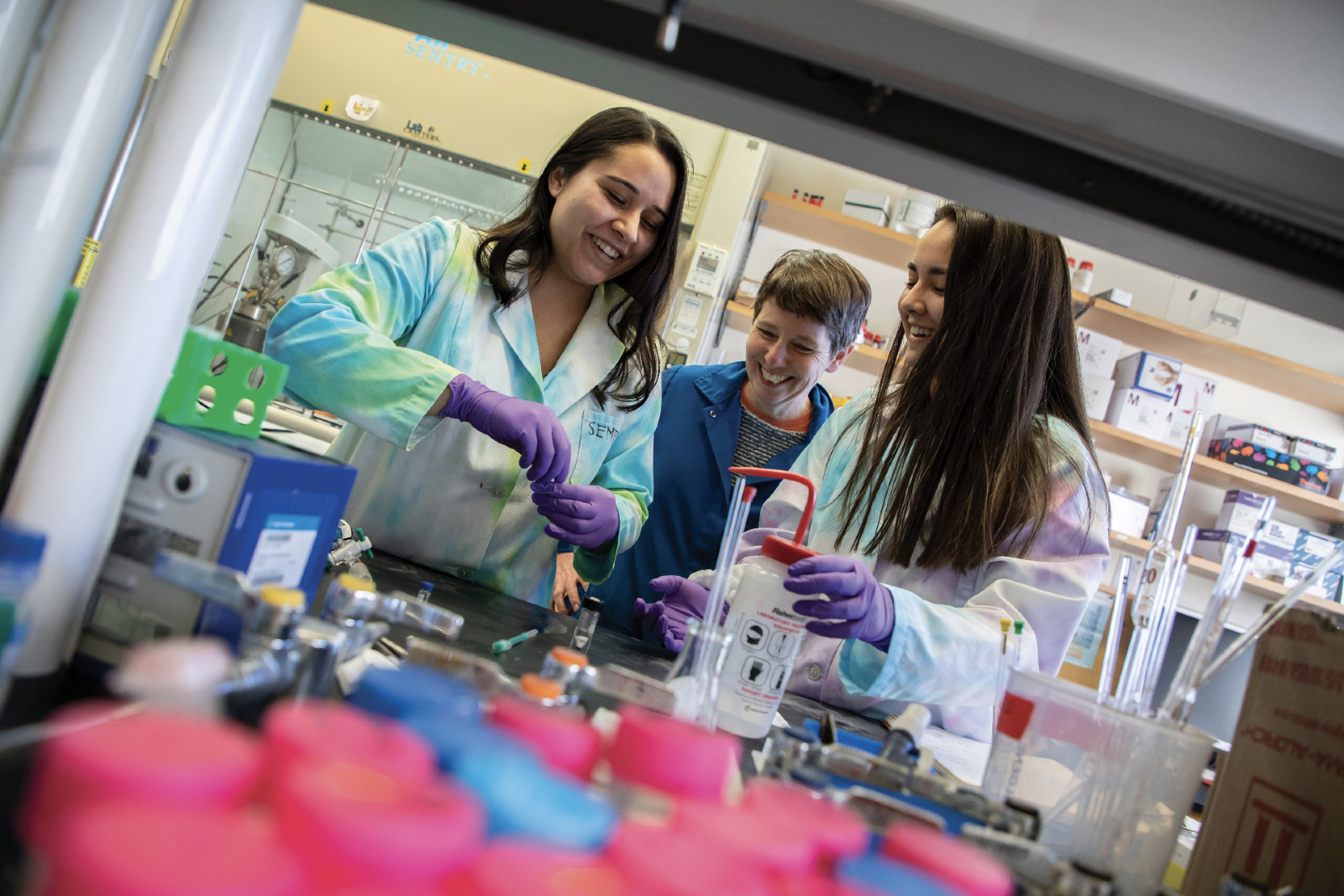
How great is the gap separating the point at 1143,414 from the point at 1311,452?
0.81m

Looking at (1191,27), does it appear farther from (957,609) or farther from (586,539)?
(586,539)

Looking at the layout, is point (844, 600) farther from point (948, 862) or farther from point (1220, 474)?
point (1220, 474)

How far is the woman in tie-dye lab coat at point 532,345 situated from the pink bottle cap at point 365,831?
91 cm

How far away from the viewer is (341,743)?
28 cm

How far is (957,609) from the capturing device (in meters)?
1.11

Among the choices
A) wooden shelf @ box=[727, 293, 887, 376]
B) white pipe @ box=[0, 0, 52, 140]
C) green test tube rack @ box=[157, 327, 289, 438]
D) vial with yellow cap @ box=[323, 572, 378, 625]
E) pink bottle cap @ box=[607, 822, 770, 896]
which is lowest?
vial with yellow cap @ box=[323, 572, 378, 625]

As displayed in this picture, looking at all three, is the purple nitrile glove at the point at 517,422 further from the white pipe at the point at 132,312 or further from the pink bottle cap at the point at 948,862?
the pink bottle cap at the point at 948,862

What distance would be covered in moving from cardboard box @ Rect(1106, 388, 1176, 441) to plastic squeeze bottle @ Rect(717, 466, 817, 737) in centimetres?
330

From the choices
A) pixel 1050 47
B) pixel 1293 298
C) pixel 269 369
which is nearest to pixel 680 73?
pixel 1050 47

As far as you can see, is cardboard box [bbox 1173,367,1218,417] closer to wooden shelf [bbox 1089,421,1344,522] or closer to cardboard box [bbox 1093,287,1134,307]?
wooden shelf [bbox 1089,421,1344,522]

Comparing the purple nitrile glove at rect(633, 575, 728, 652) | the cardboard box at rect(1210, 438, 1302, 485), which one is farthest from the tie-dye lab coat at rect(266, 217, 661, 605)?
the cardboard box at rect(1210, 438, 1302, 485)

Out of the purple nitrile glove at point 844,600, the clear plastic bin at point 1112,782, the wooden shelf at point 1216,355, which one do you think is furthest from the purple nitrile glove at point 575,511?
the wooden shelf at point 1216,355

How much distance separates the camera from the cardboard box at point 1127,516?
11.5ft

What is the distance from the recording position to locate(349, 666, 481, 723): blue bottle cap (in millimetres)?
365
